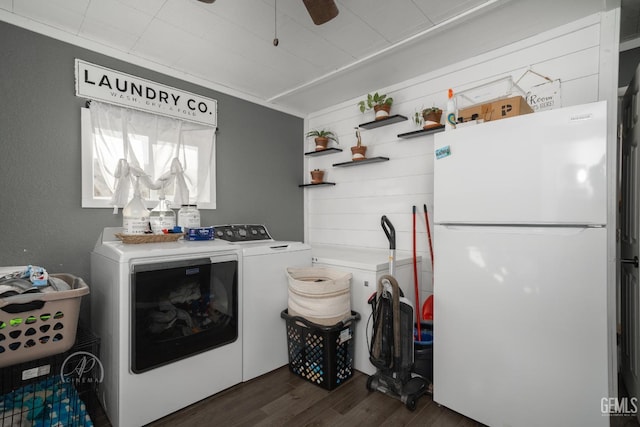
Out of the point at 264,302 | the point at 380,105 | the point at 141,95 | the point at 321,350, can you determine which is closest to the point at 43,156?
the point at 141,95

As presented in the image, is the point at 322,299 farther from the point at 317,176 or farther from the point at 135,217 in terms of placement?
the point at 317,176

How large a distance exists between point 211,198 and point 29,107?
1.32 meters

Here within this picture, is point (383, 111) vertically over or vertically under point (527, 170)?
over

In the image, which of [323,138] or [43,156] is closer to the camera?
[43,156]

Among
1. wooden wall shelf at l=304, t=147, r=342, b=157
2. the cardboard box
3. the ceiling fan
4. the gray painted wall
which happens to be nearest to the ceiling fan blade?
the ceiling fan

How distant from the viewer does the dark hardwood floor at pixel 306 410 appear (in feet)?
5.70

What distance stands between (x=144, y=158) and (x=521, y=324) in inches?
108

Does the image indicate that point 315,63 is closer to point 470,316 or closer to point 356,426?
point 470,316

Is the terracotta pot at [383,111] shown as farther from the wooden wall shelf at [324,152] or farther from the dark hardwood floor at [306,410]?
the dark hardwood floor at [306,410]

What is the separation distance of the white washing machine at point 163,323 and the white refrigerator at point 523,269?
1.33 m

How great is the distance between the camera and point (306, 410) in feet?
6.08

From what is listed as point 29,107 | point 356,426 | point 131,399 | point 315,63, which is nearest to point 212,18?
point 315,63

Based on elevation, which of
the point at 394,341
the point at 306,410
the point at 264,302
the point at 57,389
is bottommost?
the point at 306,410

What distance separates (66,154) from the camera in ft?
6.92
